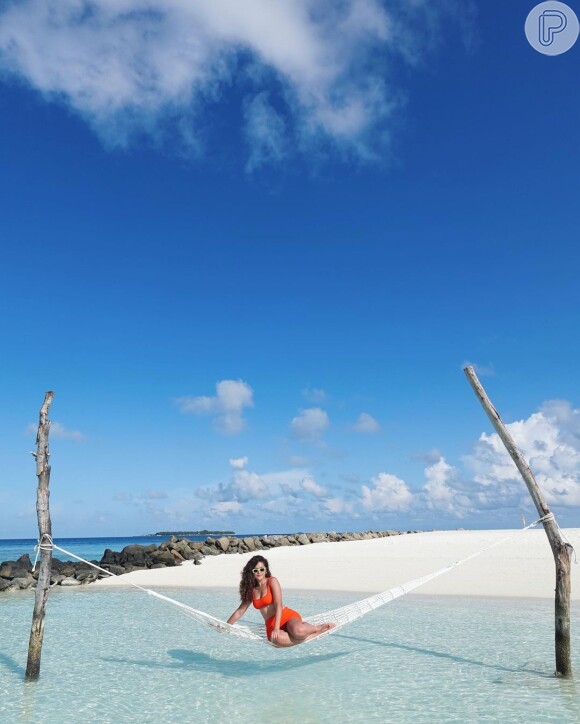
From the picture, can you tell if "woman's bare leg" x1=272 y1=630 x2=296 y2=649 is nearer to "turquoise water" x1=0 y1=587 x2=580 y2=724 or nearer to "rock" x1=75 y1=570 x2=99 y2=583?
"turquoise water" x1=0 y1=587 x2=580 y2=724

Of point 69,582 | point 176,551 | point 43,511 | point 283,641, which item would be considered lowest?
point 69,582

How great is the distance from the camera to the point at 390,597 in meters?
8.62

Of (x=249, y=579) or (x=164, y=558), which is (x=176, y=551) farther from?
(x=249, y=579)

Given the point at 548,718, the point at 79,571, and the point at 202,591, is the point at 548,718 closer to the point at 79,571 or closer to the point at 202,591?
the point at 202,591

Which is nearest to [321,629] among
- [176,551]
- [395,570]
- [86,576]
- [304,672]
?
[304,672]

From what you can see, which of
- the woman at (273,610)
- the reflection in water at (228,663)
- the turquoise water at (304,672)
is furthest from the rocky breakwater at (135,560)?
the woman at (273,610)

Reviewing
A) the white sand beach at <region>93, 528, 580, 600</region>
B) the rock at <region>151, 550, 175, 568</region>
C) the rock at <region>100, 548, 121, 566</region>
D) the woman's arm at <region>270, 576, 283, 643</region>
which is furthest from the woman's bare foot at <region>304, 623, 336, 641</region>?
the rock at <region>100, 548, 121, 566</region>

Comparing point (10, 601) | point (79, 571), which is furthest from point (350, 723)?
point (79, 571)

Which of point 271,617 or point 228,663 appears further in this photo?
point 228,663

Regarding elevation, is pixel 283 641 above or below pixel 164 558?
below

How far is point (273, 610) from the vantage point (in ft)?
24.0

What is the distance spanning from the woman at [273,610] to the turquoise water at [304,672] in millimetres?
636

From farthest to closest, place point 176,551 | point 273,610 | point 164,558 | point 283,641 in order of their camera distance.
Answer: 1. point 176,551
2. point 164,558
3. point 273,610
4. point 283,641

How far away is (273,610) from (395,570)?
12.0 m
